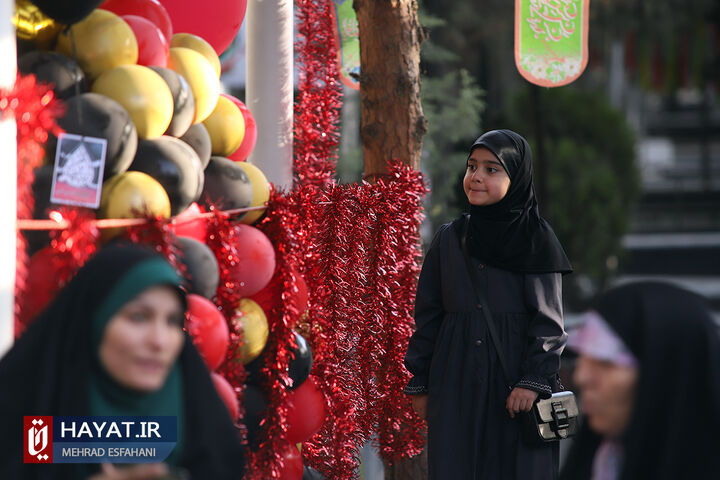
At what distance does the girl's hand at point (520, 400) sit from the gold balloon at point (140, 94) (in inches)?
63.1

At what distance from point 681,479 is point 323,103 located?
2.78 metres

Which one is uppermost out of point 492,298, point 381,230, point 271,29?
point 271,29

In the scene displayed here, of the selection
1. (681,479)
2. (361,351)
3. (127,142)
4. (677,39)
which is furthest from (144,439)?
(677,39)

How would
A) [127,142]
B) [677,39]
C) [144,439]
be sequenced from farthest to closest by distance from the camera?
[677,39] → [127,142] → [144,439]

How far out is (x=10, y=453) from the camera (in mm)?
2041

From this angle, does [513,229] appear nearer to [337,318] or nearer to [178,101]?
[337,318]

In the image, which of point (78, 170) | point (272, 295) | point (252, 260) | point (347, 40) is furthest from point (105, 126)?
point (347, 40)

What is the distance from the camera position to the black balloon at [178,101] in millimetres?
2809

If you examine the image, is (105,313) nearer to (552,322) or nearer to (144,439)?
(144,439)

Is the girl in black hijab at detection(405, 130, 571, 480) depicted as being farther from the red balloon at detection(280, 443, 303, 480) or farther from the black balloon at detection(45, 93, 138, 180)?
the black balloon at detection(45, 93, 138, 180)

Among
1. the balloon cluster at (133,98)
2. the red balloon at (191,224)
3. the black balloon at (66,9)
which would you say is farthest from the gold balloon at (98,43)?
the red balloon at (191,224)

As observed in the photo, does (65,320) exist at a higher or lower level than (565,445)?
higher

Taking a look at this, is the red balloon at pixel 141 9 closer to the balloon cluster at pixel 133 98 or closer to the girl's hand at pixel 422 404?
the balloon cluster at pixel 133 98

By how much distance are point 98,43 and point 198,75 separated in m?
0.47
